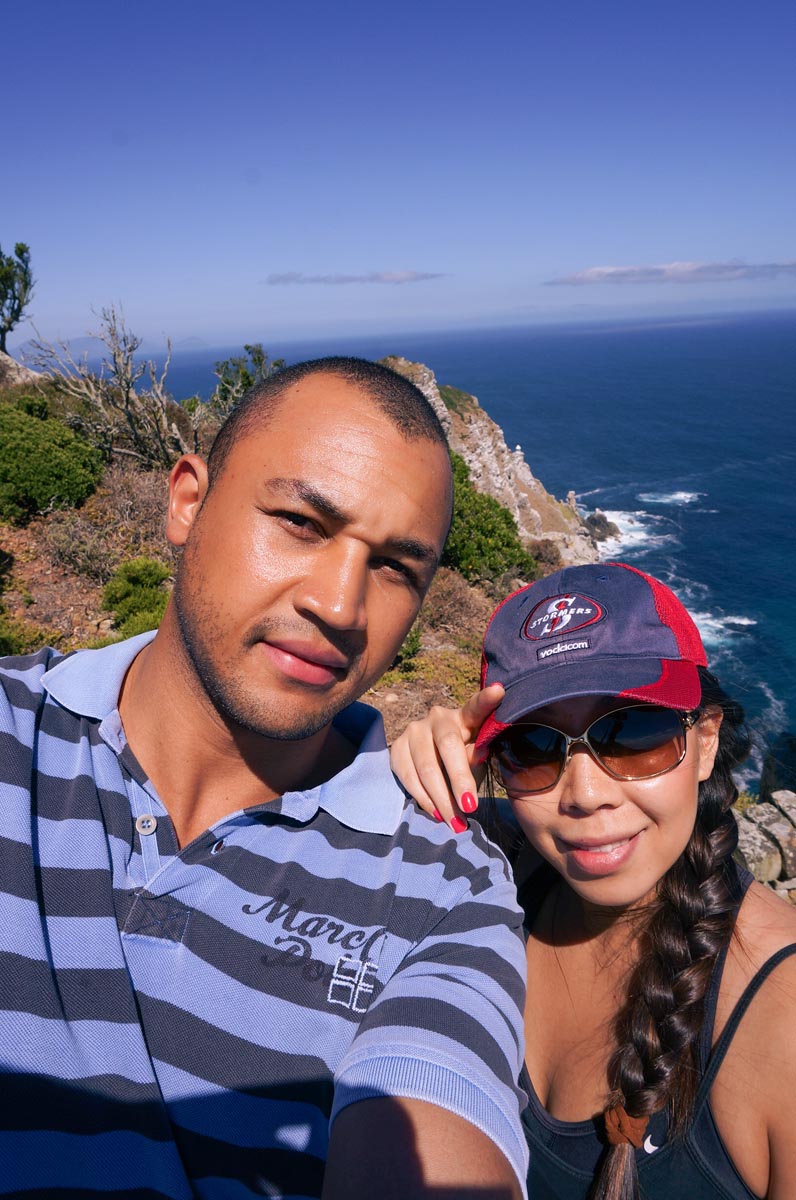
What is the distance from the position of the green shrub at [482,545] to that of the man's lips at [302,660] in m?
14.0

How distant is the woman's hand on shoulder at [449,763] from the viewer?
2424 millimetres

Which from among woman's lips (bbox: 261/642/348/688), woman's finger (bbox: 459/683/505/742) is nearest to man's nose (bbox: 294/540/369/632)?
woman's lips (bbox: 261/642/348/688)

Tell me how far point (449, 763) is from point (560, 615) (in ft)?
2.18

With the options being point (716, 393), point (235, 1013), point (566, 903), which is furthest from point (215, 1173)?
point (716, 393)

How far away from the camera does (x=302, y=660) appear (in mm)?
2344

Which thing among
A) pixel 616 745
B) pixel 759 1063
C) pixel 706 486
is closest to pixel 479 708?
pixel 616 745

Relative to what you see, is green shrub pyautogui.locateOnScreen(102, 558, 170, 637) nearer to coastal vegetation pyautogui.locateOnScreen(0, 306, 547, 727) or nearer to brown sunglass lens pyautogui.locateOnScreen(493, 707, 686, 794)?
coastal vegetation pyautogui.locateOnScreen(0, 306, 547, 727)

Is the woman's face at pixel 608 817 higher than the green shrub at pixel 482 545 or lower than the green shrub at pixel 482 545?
higher

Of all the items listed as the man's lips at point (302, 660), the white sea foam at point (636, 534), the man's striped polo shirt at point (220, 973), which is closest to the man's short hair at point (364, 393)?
the man's lips at point (302, 660)

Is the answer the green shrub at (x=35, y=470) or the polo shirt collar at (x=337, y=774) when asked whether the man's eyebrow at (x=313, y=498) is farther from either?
the green shrub at (x=35, y=470)

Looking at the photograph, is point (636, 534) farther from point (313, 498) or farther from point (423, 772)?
point (313, 498)

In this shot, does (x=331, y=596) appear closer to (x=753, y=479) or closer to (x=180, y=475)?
(x=180, y=475)

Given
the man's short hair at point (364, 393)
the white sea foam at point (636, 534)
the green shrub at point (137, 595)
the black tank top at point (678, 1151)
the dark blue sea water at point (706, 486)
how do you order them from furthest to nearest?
the white sea foam at point (636, 534), the dark blue sea water at point (706, 486), the green shrub at point (137, 595), the man's short hair at point (364, 393), the black tank top at point (678, 1151)

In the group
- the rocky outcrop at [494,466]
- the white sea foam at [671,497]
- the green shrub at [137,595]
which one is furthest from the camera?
the white sea foam at [671,497]
